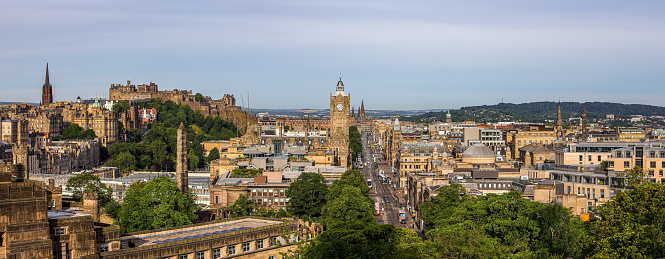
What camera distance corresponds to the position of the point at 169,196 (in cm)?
8038

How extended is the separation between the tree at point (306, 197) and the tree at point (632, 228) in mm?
44448

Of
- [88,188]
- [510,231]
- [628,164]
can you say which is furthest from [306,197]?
[628,164]

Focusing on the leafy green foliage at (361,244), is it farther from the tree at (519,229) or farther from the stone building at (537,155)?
the stone building at (537,155)

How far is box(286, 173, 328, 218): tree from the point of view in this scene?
98.8 metres

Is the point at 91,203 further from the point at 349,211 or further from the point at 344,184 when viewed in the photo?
the point at 344,184

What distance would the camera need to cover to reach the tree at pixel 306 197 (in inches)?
3890

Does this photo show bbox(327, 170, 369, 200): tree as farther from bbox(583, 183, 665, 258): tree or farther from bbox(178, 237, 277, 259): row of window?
bbox(583, 183, 665, 258): tree

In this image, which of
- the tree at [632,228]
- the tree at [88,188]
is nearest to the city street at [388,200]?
the tree at [88,188]

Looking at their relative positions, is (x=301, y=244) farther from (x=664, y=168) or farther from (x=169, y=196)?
(x=664, y=168)

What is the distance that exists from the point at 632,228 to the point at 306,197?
170 ft

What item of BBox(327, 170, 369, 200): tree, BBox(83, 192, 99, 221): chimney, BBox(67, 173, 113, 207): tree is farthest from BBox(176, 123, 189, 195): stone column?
BBox(83, 192, 99, 221): chimney

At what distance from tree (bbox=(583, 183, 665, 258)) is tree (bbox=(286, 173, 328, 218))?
44.4 metres

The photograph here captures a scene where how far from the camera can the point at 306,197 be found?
328ft

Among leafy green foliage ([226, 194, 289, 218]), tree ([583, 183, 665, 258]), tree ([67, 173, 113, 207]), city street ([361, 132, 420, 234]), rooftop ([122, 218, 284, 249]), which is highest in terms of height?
tree ([583, 183, 665, 258])
